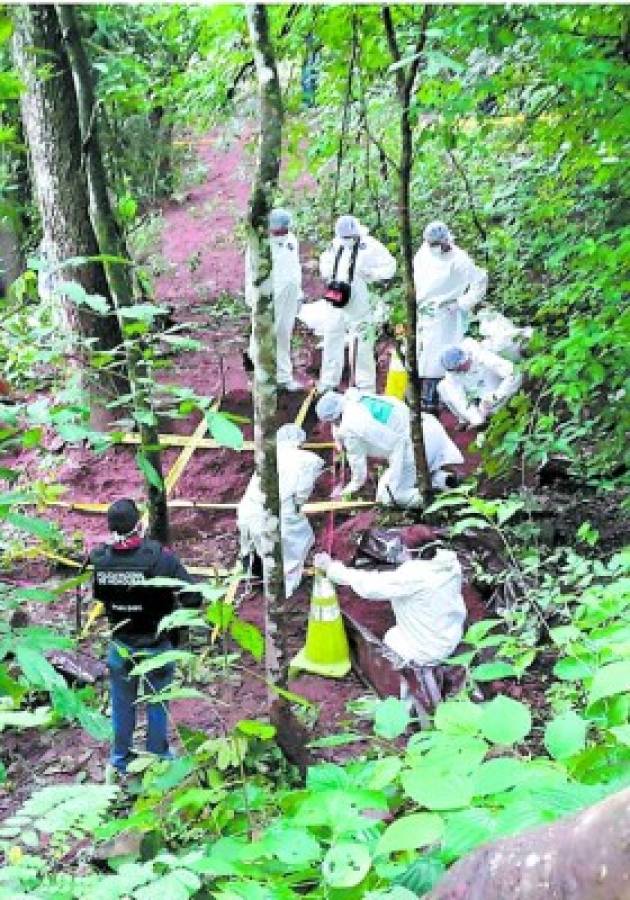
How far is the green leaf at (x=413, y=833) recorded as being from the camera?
1.56 meters

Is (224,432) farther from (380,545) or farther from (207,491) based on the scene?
(207,491)

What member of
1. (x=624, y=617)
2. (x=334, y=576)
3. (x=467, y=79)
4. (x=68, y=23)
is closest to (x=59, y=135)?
(x=68, y=23)

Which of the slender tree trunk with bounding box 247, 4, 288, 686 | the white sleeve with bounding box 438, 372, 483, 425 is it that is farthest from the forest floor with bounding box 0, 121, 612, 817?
the slender tree trunk with bounding box 247, 4, 288, 686

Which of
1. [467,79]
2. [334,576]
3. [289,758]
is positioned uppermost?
[467,79]

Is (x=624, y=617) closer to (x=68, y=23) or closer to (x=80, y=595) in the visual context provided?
(x=80, y=595)

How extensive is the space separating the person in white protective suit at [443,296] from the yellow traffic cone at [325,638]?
3194mm

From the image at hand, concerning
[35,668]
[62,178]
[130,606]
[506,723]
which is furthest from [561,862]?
[62,178]

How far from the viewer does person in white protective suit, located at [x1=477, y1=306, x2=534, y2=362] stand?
8164 mm

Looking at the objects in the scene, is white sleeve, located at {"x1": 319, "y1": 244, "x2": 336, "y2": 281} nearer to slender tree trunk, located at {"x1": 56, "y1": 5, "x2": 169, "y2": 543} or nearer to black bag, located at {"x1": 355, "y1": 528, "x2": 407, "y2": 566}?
slender tree trunk, located at {"x1": 56, "y1": 5, "x2": 169, "y2": 543}

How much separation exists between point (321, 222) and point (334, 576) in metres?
9.36

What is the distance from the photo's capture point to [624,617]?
2.78 m

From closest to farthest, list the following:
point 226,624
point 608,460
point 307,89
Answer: point 226,624, point 608,460, point 307,89

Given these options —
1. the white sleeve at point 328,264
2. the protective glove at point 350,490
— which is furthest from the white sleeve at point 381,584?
the white sleeve at point 328,264

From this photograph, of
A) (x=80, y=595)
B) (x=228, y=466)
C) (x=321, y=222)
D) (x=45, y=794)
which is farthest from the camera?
(x=321, y=222)
